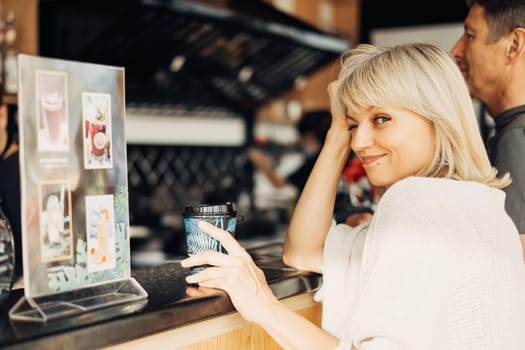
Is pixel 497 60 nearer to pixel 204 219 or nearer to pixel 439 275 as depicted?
pixel 439 275

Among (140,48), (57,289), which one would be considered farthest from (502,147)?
(140,48)

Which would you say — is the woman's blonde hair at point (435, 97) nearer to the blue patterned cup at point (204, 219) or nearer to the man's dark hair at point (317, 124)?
the blue patterned cup at point (204, 219)

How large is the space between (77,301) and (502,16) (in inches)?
52.2

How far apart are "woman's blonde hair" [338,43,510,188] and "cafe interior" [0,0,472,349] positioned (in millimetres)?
418

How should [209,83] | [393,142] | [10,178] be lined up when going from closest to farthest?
[393,142] < [10,178] < [209,83]

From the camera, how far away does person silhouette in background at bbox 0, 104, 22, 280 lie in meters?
2.03

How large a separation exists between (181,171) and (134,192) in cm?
88

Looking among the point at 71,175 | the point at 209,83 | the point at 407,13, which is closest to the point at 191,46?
the point at 209,83

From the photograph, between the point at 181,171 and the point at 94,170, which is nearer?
the point at 94,170

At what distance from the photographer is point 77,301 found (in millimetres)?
1015

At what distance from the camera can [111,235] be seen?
1051 millimetres

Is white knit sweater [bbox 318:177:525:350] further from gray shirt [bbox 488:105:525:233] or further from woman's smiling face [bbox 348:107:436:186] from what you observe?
gray shirt [bbox 488:105:525:233]

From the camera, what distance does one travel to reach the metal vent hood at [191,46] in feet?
11.3

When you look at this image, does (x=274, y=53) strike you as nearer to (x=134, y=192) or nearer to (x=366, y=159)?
(x=134, y=192)
